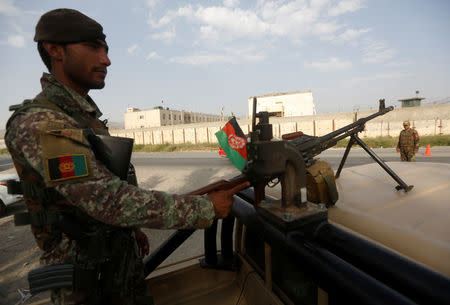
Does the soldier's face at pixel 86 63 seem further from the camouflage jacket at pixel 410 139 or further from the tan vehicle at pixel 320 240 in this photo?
the camouflage jacket at pixel 410 139

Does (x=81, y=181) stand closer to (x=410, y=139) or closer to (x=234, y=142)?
(x=234, y=142)

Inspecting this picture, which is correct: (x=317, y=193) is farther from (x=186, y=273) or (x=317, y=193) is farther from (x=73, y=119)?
(x=73, y=119)

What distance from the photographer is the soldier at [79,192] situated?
0.99 metres

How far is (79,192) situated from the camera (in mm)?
980

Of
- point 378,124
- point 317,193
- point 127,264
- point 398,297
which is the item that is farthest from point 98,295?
point 378,124

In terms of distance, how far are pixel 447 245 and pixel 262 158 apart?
825 mm

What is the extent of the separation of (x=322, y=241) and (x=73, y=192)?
1020 millimetres

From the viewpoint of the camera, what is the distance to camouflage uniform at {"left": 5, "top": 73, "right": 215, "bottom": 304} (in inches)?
38.7

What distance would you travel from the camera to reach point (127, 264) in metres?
1.44

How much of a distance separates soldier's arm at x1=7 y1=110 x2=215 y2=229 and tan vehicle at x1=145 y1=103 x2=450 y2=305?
39cm

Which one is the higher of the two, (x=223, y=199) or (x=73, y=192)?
(x=73, y=192)

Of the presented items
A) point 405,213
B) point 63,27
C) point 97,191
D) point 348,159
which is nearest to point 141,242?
point 97,191

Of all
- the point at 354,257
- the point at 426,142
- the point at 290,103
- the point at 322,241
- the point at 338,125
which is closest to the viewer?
the point at 354,257

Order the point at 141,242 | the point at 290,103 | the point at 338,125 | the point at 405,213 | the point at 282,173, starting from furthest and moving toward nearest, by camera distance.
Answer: the point at 290,103 → the point at 338,125 → the point at 141,242 → the point at 405,213 → the point at 282,173
